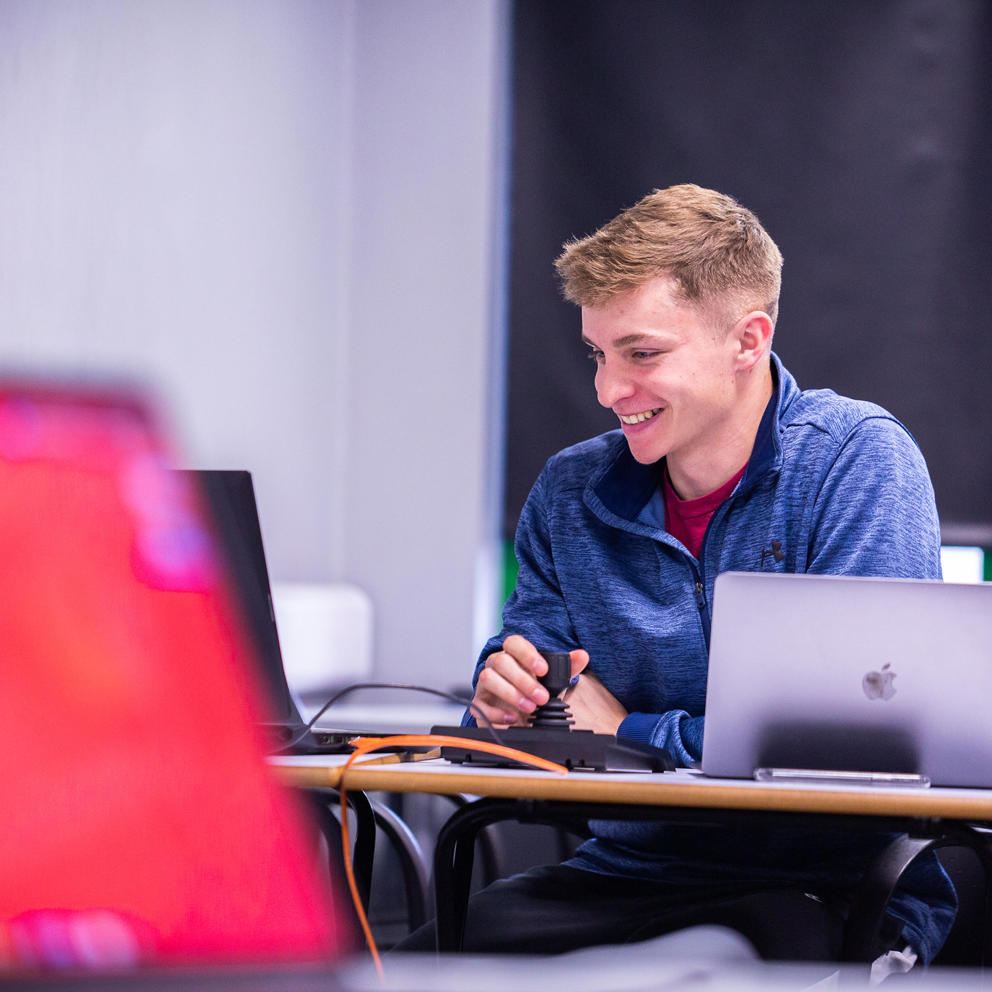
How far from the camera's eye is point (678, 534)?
1.84m

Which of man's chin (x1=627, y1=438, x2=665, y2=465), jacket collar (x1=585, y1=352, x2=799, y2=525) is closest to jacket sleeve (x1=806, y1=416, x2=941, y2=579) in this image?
jacket collar (x1=585, y1=352, x2=799, y2=525)

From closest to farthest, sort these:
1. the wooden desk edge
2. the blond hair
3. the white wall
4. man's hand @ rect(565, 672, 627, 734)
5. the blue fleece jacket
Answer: the wooden desk edge
the blue fleece jacket
man's hand @ rect(565, 672, 627, 734)
the blond hair
the white wall

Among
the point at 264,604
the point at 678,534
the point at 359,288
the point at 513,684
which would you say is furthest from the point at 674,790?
the point at 359,288

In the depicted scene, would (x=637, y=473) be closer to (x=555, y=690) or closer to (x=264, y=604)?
(x=555, y=690)

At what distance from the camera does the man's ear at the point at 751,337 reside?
6.02 feet

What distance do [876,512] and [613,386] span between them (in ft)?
1.44

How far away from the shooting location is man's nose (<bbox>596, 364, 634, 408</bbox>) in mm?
1827

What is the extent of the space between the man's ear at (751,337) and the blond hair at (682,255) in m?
0.02

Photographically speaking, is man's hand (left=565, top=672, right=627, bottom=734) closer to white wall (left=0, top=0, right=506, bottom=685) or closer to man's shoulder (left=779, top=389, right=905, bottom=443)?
man's shoulder (left=779, top=389, right=905, bottom=443)

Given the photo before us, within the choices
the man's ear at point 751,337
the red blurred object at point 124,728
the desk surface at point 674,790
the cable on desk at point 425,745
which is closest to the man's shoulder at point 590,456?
the man's ear at point 751,337

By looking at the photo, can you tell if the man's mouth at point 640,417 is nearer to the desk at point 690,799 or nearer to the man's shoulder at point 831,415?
the man's shoulder at point 831,415

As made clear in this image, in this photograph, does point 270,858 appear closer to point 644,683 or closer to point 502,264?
point 644,683

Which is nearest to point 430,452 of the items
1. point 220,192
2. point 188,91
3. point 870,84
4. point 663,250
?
point 220,192

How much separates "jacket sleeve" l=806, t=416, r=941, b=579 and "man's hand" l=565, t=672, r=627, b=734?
13.1 inches
